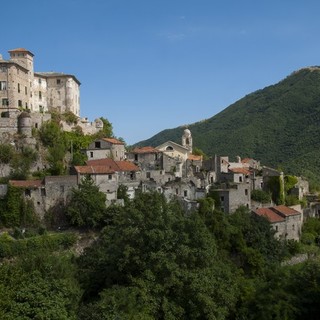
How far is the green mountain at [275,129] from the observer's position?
10062cm

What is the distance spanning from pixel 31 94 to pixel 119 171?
62.4 feet

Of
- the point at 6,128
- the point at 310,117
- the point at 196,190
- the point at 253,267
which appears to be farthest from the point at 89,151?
the point at 310,117

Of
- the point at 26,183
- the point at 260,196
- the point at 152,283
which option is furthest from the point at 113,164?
the point at 152,283

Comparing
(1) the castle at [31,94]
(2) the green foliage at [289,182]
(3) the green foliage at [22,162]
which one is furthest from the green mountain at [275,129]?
(3) the green foliage at [22,162]

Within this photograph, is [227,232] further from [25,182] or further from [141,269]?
[25,182]

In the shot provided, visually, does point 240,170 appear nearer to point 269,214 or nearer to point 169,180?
point 269,214

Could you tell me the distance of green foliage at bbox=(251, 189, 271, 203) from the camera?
2035 inches

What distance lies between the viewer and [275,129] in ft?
387

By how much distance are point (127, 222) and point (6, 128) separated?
85.9ft

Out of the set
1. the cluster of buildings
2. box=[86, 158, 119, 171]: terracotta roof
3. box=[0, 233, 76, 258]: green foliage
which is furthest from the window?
box=[0, 233, 76, 258]: green foliage

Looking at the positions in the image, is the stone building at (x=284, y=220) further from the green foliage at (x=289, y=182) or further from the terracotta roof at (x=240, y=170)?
the green foliage at (x=289, y=182)

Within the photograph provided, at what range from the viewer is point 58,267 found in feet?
94.7

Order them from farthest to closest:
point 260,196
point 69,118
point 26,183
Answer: point 69,118 → point 260,196 → point 26,183

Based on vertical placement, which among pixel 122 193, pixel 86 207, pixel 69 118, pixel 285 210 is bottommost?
pixel 285 210
